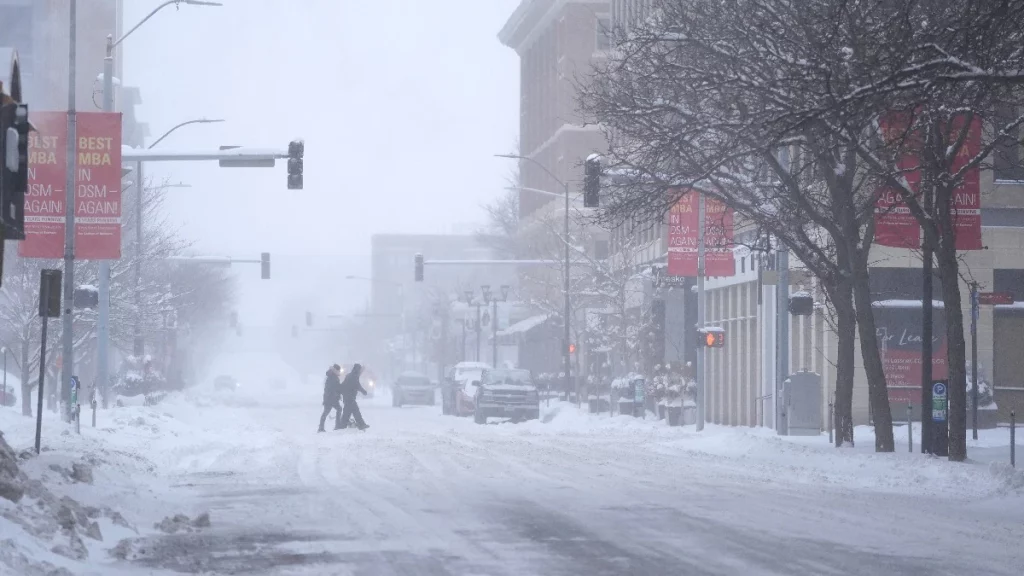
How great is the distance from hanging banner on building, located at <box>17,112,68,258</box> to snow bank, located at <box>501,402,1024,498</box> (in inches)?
474

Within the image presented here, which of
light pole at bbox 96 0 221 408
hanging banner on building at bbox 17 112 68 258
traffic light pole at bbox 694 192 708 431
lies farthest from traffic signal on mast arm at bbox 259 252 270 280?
hanging banner on building at bbox 17 112 68 258

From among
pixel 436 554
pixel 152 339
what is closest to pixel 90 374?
pixel 152 339

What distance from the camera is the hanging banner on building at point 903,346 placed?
119ft

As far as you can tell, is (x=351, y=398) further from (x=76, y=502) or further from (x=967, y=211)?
(x=76, y=502)

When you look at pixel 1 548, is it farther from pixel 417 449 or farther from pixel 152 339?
pixel 152 339

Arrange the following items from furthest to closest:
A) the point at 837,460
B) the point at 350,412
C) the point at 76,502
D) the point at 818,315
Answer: the point at 350,412, the point at 818,315, the point at 837,460, the point at 76,502

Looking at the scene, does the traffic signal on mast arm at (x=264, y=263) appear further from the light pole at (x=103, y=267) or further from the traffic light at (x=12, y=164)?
the traffic light at (x=12, y=164)

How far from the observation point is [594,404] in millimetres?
51281

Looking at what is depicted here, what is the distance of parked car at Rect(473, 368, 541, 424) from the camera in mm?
47312

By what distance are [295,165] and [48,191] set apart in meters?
4.52

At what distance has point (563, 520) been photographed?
14.9m

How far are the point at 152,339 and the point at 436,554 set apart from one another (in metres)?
54.0

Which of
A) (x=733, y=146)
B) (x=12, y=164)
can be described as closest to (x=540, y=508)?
(x=733, y=146)

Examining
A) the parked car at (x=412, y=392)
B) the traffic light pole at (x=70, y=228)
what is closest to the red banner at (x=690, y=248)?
the traffic light pole at (x=70, y=228)
